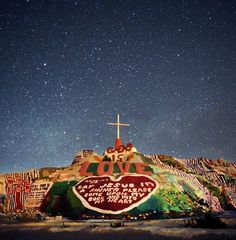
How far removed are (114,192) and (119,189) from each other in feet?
1.90

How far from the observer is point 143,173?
118 ft

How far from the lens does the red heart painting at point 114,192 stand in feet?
100

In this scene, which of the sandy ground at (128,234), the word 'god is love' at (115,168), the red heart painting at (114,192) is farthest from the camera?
the word 'god is love' at (115,168)

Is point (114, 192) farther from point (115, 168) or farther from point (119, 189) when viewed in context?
point (115, 168)

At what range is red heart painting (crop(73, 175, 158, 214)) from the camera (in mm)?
30516

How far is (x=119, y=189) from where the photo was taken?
3162 centimetres

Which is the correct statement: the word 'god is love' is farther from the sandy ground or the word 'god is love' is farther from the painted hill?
the sandy ground

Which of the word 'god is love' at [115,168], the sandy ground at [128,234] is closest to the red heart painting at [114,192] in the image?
the word 'god is love' at [115,168]

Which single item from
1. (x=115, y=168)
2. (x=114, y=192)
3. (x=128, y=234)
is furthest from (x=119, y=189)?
(x=128, y=234)

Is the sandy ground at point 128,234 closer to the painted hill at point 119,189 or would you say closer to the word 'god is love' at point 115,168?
the painted hill at point 119,189

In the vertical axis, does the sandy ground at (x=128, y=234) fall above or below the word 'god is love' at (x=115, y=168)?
below

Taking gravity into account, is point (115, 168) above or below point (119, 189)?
above

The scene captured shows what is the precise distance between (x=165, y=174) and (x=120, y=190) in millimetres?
7683

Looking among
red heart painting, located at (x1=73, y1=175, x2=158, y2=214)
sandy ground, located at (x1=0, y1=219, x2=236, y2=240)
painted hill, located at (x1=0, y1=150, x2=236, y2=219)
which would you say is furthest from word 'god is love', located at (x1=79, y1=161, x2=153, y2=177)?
sandy ground, located at (x1=0, y1=219, x2=236, y2=240)
